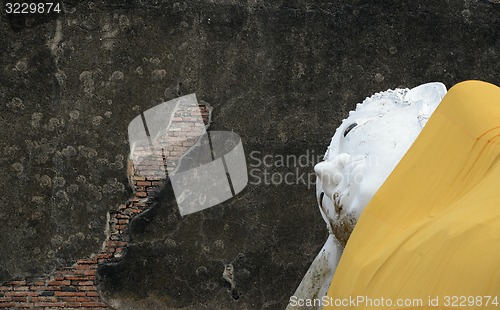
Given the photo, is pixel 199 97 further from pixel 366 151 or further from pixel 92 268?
pixel 366 151

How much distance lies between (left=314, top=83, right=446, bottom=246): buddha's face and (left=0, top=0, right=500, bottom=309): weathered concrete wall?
6.85 ft

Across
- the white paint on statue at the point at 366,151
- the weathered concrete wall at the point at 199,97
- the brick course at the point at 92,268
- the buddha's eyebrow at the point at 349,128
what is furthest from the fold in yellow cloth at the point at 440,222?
the brick course at the point at 92,268

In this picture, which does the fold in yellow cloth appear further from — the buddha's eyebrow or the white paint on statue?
the buddha's eyebrow

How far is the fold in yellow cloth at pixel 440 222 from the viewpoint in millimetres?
2131

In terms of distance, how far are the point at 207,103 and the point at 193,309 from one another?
46.0 inches

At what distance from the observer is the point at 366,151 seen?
2.78m

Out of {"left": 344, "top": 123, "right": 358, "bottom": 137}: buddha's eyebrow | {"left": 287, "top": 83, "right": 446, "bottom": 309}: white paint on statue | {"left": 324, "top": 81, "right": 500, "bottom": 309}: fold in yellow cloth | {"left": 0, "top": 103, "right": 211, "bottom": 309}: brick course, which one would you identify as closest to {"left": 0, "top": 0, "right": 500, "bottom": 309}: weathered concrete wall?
{"left": 0, "top": 103, "right": 211, "bottom": 309}: brick course

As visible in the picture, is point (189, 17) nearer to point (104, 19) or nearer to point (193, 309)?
point (104, 19)

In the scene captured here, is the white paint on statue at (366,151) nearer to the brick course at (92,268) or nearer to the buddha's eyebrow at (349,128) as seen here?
the buddha's eyebrow at (349,128)

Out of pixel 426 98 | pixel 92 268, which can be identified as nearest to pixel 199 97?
pixel 92 268

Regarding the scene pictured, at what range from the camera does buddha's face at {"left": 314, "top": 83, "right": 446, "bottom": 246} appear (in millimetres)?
2684

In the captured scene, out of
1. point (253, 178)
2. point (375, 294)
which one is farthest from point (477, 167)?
point (253, 178)

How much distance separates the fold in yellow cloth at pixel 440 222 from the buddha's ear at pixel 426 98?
0.74 feet

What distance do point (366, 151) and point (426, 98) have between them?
319mm
